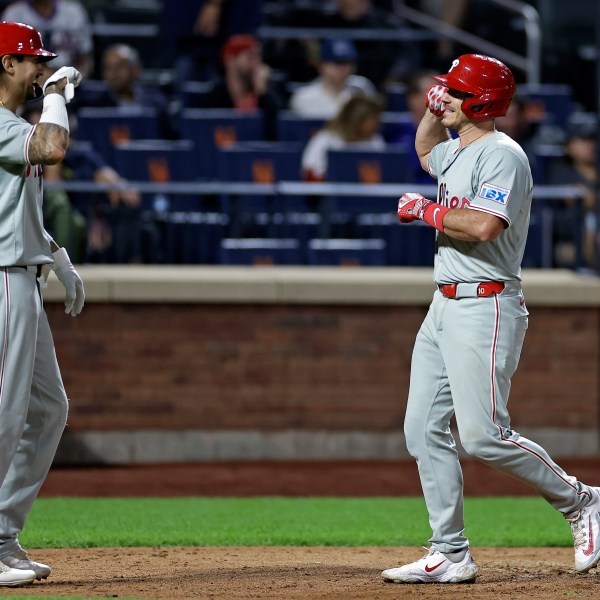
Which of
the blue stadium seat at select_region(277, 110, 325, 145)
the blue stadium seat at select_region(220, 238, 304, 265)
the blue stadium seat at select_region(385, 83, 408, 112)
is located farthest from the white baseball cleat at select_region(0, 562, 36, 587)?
the blue stadium seat at select_region(385, 83, 408, 112)

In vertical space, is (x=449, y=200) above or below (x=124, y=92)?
below

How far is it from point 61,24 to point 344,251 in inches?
158

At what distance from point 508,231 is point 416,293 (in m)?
4.24

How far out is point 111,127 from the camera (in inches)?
442

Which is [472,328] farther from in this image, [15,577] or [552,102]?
[552,102]

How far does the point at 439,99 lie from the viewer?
5.26 m

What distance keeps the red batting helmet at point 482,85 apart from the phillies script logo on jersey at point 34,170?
61.8 inches

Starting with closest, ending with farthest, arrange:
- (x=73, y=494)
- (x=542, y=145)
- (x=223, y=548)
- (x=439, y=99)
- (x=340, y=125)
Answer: (x=439, y=99), (x=223, y=548), (x=73, y=494), (x=340, y=125), (x=542, y=145)

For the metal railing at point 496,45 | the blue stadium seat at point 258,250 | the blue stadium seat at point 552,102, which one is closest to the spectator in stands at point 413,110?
the blue stadium seat at point 552,102

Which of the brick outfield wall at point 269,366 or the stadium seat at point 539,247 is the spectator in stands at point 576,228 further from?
the brick outfield wall at point 269,366

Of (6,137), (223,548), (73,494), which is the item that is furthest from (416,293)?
(6,137)

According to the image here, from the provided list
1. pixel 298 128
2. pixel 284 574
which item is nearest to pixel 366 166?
pixel 298 128

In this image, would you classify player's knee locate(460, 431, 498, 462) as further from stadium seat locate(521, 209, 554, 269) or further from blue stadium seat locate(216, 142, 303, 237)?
stadium seat locate(521, 209, 554, 269)

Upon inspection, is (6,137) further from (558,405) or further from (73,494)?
(558,405)
